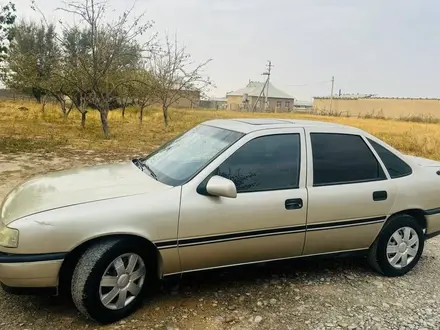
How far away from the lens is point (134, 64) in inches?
742

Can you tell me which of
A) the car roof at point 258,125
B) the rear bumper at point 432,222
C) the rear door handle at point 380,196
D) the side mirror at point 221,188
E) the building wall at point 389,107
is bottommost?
the rear bumper at point 432,222

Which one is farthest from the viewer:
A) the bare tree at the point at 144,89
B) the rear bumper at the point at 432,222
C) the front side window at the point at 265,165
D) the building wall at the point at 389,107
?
the building wall at the point at 389,107

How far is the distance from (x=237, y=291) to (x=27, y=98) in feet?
118

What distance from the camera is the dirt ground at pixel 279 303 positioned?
9.41 feet

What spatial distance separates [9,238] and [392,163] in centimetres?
335

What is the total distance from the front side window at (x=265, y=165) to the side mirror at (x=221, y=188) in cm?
18

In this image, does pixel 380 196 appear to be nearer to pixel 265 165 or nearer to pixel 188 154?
pixel 265 165

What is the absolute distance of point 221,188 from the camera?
289cm

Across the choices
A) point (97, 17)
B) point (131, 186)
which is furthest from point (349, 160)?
point (97, 17)

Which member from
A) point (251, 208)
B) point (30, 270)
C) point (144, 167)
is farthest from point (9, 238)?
point (251, 208)

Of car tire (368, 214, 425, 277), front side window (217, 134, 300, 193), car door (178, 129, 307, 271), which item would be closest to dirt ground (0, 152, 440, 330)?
car tire (368, 214, 425, 277)

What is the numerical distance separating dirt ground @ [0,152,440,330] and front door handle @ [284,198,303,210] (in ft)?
1.78

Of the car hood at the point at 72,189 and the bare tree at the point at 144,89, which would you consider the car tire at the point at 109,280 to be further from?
the bare tree at the point at 144,89

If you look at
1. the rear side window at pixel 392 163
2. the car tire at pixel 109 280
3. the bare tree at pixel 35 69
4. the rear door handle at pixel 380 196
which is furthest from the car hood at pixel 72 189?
the bare tree at pixel 35 69
